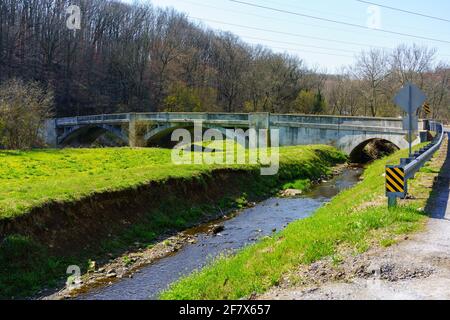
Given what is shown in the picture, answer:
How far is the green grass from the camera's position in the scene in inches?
555

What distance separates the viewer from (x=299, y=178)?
92.2ft

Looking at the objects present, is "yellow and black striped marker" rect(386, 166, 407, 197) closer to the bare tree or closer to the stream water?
the stream water

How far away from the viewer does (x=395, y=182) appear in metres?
10.8

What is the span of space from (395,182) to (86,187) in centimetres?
1057

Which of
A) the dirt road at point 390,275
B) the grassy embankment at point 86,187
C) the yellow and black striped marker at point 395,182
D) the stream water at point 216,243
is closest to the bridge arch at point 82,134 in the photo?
the grassy embankment at point 86,187


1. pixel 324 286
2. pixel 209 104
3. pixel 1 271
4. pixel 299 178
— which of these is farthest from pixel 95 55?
pixel 324 286

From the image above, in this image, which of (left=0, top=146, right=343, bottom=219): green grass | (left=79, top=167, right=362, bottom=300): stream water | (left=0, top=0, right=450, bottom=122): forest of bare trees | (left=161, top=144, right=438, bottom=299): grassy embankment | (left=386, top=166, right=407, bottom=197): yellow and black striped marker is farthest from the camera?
(left=0, top=0, right=450, bottom=122): forest of bare trees

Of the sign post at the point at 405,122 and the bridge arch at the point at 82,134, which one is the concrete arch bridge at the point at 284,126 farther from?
the sign post at the point at 405,122

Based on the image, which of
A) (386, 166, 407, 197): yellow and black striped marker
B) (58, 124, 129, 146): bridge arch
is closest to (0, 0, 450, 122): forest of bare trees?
(58, 124, 129, 146): bridge arch

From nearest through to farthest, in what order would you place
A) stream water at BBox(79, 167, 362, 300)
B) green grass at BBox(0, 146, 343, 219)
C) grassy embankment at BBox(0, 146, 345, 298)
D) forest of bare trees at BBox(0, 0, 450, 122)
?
stream water at BBox(79, 167, 362, 300), grassy embankment at BBox(0, 146, 345, 298), green grass at BBox(0, 146, 343, 219), forest of bare trees at BBox(0, 0, 450, 122)

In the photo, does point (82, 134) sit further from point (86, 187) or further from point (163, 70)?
point (86, 187)

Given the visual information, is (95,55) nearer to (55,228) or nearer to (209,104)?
(209,104)

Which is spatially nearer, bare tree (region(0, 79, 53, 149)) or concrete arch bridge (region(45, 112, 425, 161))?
bare tree (region(0, 79, 53, 149))

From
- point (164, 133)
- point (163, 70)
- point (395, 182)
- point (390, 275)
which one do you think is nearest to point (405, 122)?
point (395, 182)
